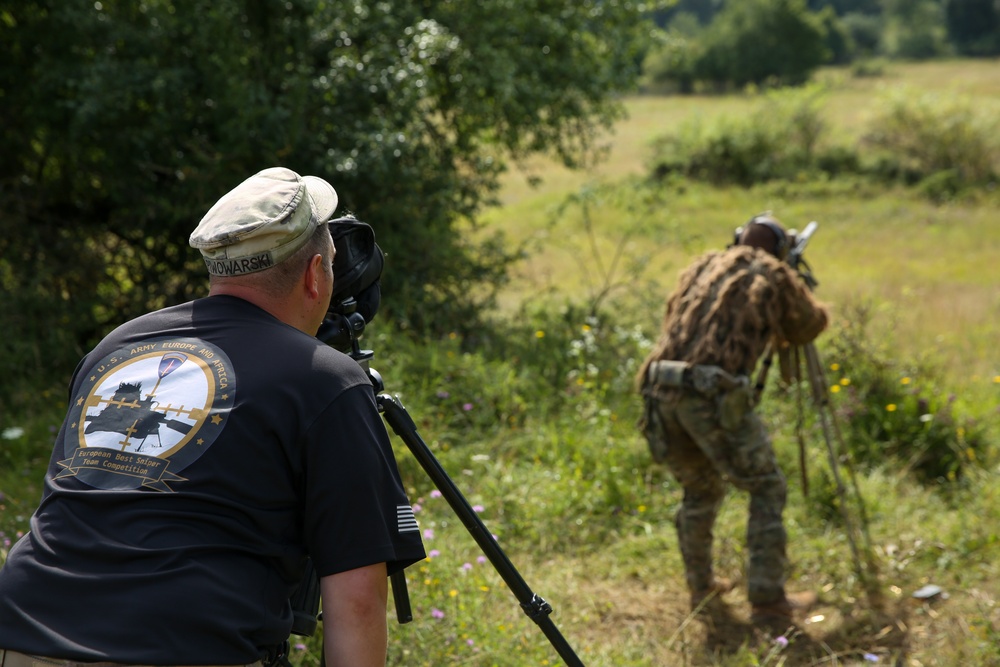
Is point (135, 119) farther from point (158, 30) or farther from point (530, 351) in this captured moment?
point (530, 351)

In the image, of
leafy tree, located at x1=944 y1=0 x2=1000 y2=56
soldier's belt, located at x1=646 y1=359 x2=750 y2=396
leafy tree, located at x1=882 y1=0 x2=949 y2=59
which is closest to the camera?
soldier's belt, located at x1=646 y1=359 x2=750 y2=396

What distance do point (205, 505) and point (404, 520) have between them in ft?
1.22

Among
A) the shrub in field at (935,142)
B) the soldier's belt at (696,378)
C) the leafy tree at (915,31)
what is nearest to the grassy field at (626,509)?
the soldier's belt at (696,378)

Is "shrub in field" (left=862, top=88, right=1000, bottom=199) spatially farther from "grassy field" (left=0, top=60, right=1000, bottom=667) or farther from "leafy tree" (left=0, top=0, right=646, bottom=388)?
"leafy tree" (left=0, top=0, right=646, bottom=388)

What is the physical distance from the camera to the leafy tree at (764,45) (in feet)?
199

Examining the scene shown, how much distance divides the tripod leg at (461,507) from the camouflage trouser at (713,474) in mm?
1950

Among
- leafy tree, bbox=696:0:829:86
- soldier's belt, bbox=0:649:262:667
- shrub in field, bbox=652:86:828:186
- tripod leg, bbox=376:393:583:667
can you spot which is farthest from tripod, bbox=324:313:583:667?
leafy tree, bbox=696:0:829:86

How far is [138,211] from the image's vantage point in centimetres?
724

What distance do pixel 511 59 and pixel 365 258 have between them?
6.14 m

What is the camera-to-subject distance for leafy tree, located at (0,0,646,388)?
6.92 m

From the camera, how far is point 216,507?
174 cm

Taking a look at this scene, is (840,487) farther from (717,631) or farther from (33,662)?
(33,662)

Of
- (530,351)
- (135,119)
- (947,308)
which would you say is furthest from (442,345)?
(947,308)

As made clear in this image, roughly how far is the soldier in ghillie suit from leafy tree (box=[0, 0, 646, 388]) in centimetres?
300
